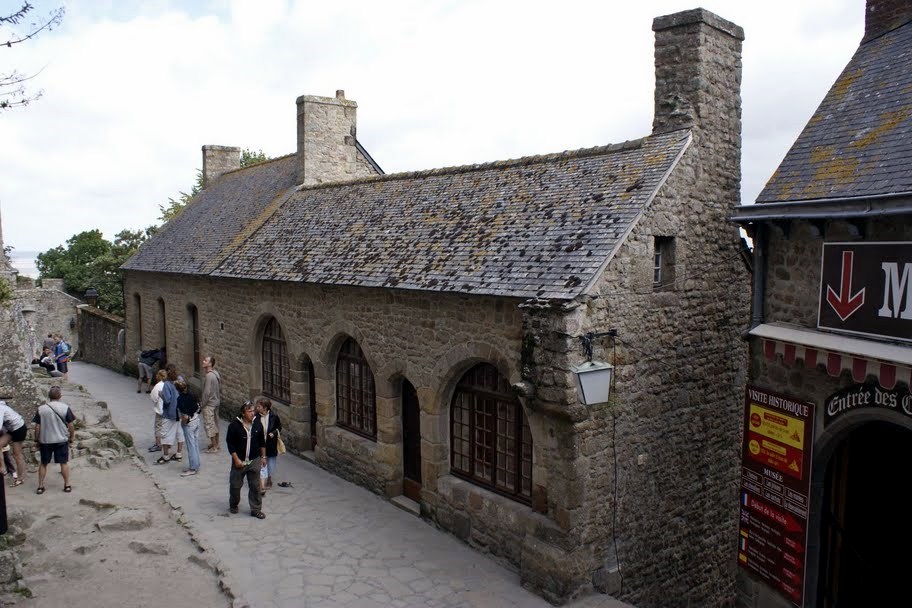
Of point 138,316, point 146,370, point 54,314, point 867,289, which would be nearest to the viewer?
point 867,289

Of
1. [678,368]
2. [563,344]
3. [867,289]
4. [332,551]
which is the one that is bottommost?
[332,551]

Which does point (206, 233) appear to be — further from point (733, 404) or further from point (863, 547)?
point (863, 547)

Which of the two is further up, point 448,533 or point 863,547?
point 863,547

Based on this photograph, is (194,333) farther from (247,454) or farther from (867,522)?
(867,522)

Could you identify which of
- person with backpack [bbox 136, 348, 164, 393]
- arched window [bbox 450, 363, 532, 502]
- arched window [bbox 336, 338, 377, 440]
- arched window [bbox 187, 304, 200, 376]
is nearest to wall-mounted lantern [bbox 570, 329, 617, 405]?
arched window [bbox 450, 363, 532, 502]

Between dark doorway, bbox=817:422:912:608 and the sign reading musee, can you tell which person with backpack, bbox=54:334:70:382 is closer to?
dark doorway, bbox=817:422:912:608

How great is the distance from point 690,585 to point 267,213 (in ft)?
42.0

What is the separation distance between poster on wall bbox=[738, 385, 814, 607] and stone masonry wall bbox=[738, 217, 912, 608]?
108 millimetres

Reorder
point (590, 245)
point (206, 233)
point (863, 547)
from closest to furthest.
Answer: point (863, 547) < point (590, 245) < point (206, 233)

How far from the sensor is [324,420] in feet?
43.4

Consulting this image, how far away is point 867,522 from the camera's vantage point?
812 cm

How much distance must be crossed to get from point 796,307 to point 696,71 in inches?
151

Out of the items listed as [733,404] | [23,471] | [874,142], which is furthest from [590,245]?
[23,471]

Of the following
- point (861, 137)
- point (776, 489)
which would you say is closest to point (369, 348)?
point (776, 489)
